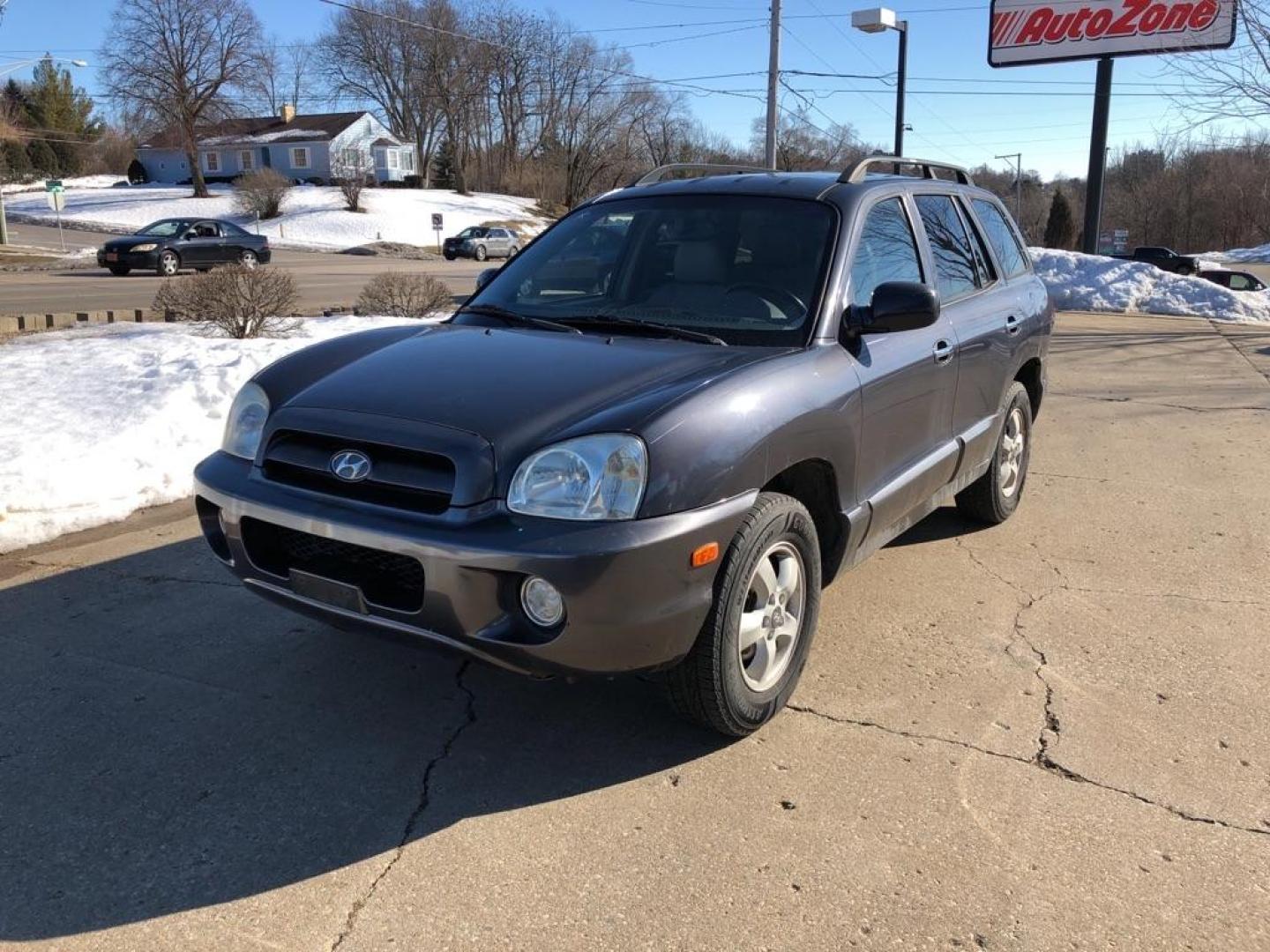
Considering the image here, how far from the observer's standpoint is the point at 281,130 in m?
77.9

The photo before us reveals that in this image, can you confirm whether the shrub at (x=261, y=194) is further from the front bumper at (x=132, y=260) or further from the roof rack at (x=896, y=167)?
the roof rack at (x=896, y=167)

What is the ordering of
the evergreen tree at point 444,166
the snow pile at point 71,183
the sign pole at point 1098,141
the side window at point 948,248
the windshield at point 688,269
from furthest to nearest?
the evergreen tree at point 444,166, the snow pile at point 71,183, the sign pole at point 1098,141, the side window at point 948,248, the windshield at point 688,269

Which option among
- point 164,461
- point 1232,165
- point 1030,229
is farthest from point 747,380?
point 1030,229

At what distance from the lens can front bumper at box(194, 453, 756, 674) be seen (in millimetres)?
2688

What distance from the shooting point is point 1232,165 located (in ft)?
240

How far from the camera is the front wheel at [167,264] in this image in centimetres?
2738

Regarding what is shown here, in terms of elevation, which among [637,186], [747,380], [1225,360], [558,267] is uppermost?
[637,186]

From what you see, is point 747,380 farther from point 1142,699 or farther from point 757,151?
point 757,151

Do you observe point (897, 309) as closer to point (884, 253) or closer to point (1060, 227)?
point (884, 253)

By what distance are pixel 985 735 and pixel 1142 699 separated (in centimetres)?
69

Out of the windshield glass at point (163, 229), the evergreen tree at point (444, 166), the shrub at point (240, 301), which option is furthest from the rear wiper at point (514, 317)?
the evergreen tree at point (444, 166)

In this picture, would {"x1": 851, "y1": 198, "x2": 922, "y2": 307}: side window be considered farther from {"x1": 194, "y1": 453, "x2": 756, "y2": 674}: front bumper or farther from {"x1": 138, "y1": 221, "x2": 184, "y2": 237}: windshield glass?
{"x1": 138, "y1": 221, "x2": 184, "y2": 237}: windshield glass

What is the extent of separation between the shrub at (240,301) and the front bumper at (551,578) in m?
8.67

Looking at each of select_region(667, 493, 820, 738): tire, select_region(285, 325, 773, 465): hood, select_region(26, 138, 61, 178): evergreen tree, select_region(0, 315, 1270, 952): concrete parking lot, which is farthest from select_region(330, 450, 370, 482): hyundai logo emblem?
select_region(26, 138, 61, 178): evergreen tree
